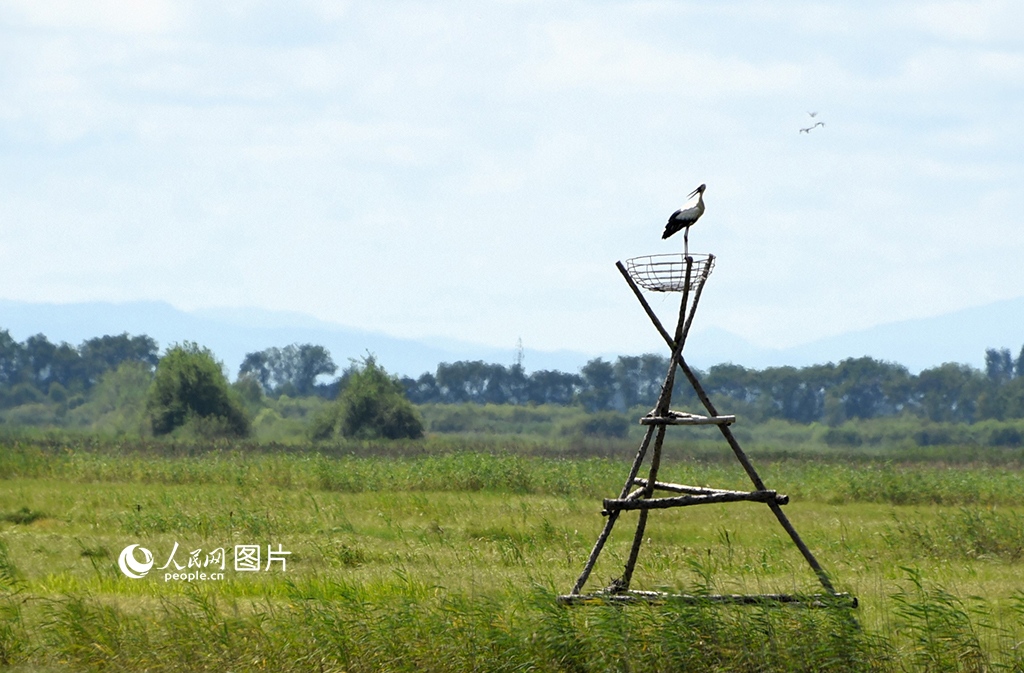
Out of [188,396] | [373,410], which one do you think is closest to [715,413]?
[373,410]

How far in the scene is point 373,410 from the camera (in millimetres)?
55094

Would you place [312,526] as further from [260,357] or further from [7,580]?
[260,357]

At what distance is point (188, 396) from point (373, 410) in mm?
10867

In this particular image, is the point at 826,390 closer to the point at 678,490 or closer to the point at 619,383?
the point at 619,383

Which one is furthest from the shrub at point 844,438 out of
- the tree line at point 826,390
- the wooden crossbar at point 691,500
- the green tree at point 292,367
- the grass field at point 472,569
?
the green tree at point 292,367

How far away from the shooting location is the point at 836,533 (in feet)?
64.7

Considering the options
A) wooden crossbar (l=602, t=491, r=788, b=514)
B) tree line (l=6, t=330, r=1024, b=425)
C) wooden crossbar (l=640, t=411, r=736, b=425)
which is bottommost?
wooden crossbar (l=602, t=491, r=788, b=514)

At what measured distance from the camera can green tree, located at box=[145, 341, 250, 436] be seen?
5656 centimetres

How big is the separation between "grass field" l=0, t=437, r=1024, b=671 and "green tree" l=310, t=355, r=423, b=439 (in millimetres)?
21843

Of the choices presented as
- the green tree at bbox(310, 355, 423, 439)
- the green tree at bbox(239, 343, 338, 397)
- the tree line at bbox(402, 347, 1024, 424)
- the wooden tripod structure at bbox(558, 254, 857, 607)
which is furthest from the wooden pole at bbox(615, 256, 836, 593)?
the green tree at bbox(239, 343, 338, 397)

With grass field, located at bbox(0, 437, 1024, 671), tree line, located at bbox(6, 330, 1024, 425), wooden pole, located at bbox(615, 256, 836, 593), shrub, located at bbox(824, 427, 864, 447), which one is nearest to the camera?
grass field, located at bbox(0, 437, 1024, 671)

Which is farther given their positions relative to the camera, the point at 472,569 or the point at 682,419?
the point at 472,569

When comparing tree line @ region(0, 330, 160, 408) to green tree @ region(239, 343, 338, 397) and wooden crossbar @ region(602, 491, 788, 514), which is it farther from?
wooden crossbar @ region(602, 491, 788, 514)

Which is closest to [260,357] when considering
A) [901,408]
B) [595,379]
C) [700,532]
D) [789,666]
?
[595,379]
